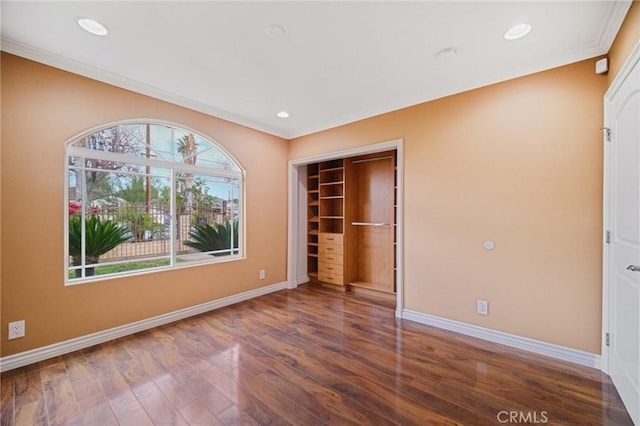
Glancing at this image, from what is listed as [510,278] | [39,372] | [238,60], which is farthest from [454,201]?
[39,372]

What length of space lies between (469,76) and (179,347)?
3.77m

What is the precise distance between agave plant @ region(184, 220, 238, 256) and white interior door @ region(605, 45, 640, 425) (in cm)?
386

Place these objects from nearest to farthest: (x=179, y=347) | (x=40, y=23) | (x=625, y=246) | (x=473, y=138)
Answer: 1. (x=625, y=246)
2. (x=40, y=23)
3. (x=179, y=347)
4. (x=473, y=138)

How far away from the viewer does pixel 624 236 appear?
68.9 inches

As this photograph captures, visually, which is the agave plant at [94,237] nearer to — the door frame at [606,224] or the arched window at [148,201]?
the arched window at [148,201]

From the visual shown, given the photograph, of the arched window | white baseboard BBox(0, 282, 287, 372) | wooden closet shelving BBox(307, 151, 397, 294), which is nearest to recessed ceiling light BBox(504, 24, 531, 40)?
wooden closet shelving BBox(307, 151, 397, 294)

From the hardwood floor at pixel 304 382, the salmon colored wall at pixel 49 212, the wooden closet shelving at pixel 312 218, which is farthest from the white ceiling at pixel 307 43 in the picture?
the hardwood floor at pixel 304 382

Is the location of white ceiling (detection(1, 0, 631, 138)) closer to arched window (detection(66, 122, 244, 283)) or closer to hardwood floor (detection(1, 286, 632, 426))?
arched window (detection(66, 122, 244, 283))

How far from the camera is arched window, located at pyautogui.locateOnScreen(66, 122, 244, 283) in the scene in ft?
8.29

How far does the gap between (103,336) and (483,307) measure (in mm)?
3699

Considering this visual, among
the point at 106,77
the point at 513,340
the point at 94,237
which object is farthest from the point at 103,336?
the point at 513,340

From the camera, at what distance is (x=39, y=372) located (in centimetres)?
206

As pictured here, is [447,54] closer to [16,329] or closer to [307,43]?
[307,43]

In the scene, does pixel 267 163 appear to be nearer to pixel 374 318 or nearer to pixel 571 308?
pixel 374 318
